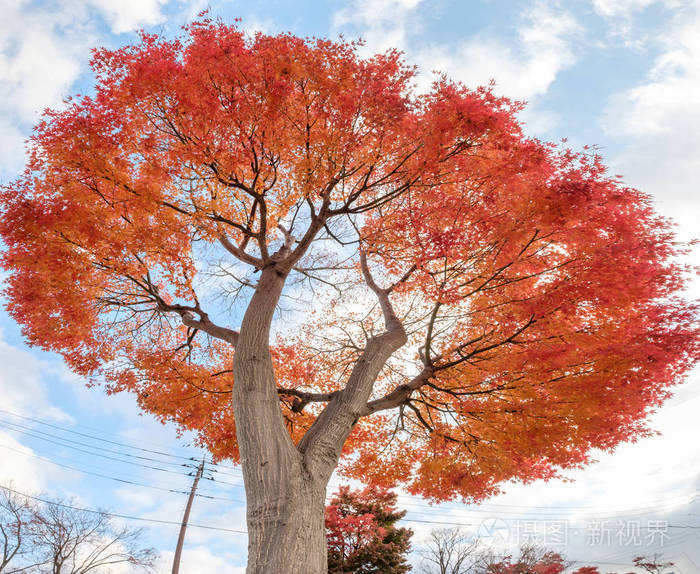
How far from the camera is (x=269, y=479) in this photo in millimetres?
4973

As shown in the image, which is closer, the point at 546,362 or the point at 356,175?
the point at 546,362

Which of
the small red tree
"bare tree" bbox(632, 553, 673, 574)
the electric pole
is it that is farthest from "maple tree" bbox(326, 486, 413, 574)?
"bare tree" bbox(632, 553, 673, 574)

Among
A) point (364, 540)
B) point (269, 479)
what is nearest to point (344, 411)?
point (269, 479)

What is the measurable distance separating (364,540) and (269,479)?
36.0 feet

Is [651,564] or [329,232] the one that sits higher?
[329,232]

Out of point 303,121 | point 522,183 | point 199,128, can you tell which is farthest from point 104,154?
point 522,183

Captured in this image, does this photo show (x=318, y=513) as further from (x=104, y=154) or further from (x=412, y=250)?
(x=104, y=154)

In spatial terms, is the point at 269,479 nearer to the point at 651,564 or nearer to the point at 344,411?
the point at 344,411

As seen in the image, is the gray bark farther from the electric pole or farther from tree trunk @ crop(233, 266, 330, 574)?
the electric pole

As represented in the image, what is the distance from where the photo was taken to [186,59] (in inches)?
257

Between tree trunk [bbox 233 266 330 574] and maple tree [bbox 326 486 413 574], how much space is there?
32.6 ft

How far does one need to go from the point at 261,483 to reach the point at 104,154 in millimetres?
5247

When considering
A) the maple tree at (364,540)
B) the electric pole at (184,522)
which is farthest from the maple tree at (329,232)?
the electric pole at (184,522)

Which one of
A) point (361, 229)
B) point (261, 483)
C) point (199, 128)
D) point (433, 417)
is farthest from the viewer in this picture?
point (361, 229)
